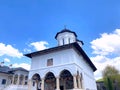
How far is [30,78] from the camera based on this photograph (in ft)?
51.6

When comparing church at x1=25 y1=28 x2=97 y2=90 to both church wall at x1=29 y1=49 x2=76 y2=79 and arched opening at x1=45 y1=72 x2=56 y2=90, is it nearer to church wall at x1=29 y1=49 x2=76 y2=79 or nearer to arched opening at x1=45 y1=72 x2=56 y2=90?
church wall at x1=29 y1=49 x2=76 y2=79

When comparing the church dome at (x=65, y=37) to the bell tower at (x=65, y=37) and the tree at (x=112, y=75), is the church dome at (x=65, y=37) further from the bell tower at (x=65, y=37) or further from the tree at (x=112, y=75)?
the tree at (x=112, y=75)

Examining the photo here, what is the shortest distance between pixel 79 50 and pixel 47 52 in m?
3.84

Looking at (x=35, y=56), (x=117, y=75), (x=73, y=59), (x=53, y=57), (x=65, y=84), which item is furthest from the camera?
(x=117, y=75)

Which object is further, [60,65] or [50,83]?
[50,83]

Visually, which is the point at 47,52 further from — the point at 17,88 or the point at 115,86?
the point at 115,86

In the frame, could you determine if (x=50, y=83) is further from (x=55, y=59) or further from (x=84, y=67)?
(x=55, y=59)

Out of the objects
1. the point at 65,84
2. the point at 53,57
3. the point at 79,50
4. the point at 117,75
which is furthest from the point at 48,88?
the point at 117,75

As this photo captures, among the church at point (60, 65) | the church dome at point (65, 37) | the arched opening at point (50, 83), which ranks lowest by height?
the arched opening at point (50, 83)

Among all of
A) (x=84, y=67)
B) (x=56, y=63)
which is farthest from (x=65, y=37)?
(x=56, y=63)

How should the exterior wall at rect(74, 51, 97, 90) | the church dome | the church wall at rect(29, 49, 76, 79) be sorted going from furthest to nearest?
the church dome < the exterior wall at rect(74, 51, 97, 90) < the church wall at rect(29, 49, 76, 79)

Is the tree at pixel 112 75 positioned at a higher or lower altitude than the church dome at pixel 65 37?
lower

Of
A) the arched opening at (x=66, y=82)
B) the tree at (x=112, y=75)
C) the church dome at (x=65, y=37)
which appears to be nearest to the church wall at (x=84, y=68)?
the arched opening at (x=66, y=82)

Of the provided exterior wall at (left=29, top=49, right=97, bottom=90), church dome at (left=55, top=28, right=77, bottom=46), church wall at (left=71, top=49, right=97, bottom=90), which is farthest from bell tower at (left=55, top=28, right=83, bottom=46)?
exterior wall at (left=29, top=49, right=97, bottom=90)
